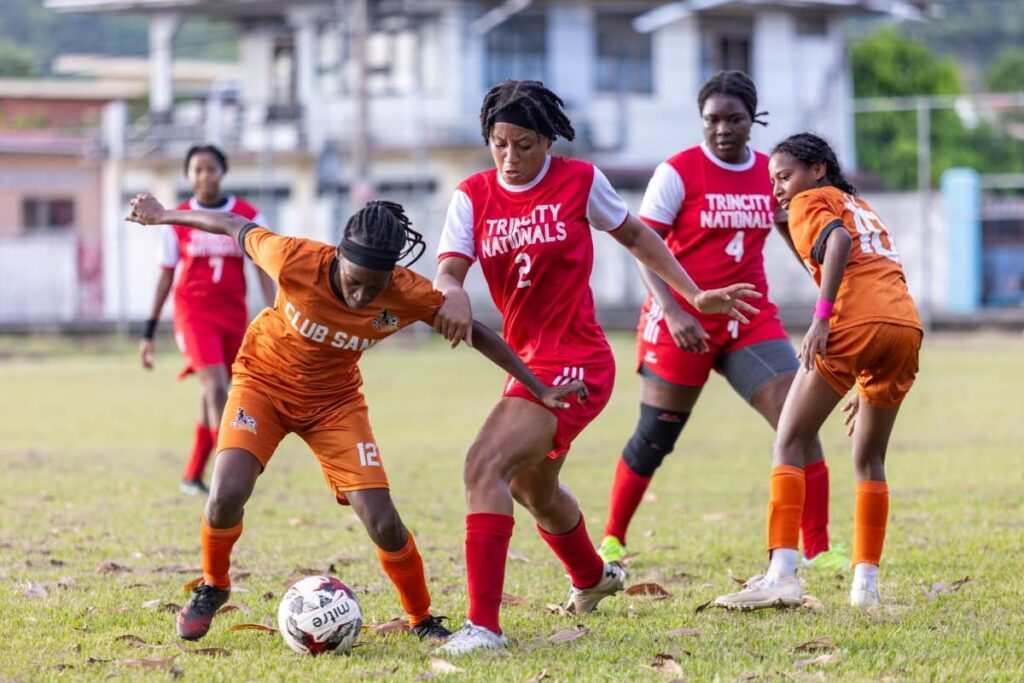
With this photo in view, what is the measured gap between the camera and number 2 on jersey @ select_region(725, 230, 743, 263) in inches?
281

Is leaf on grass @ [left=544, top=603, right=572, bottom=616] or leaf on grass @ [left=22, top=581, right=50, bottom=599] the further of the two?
leaf on grass @ [left=22, top=581, right=50, bottom=599]

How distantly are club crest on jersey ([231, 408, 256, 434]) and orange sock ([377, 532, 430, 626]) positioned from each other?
25.9 inches

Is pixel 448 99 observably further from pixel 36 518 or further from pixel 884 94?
pixel 36 518

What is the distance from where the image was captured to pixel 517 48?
3509cm

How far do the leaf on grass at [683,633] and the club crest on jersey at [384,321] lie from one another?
152 cm

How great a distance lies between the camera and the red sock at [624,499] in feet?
24.5

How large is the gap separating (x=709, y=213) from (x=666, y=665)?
2663mm

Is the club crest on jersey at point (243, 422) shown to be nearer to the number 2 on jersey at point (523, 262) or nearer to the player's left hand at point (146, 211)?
the player's left hand at point (146, 211)

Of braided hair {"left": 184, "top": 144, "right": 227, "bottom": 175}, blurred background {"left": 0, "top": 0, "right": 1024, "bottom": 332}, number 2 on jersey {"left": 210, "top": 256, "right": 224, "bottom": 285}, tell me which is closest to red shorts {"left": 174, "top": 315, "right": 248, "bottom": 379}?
number 2 on jersey {"left": 210, "top": 256, "right": 224, "bottom": 285}

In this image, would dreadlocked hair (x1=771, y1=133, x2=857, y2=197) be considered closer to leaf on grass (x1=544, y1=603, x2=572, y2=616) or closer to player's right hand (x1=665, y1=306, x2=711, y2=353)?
player's right hand (x1=665, y1=306, x2=711, y2=353)

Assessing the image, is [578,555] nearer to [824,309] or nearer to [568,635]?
[568,635]

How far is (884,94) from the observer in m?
47.7

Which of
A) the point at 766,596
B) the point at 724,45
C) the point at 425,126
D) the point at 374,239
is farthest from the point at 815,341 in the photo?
the point at 724,45

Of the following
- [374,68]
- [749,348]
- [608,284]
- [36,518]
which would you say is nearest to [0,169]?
[374,68]
